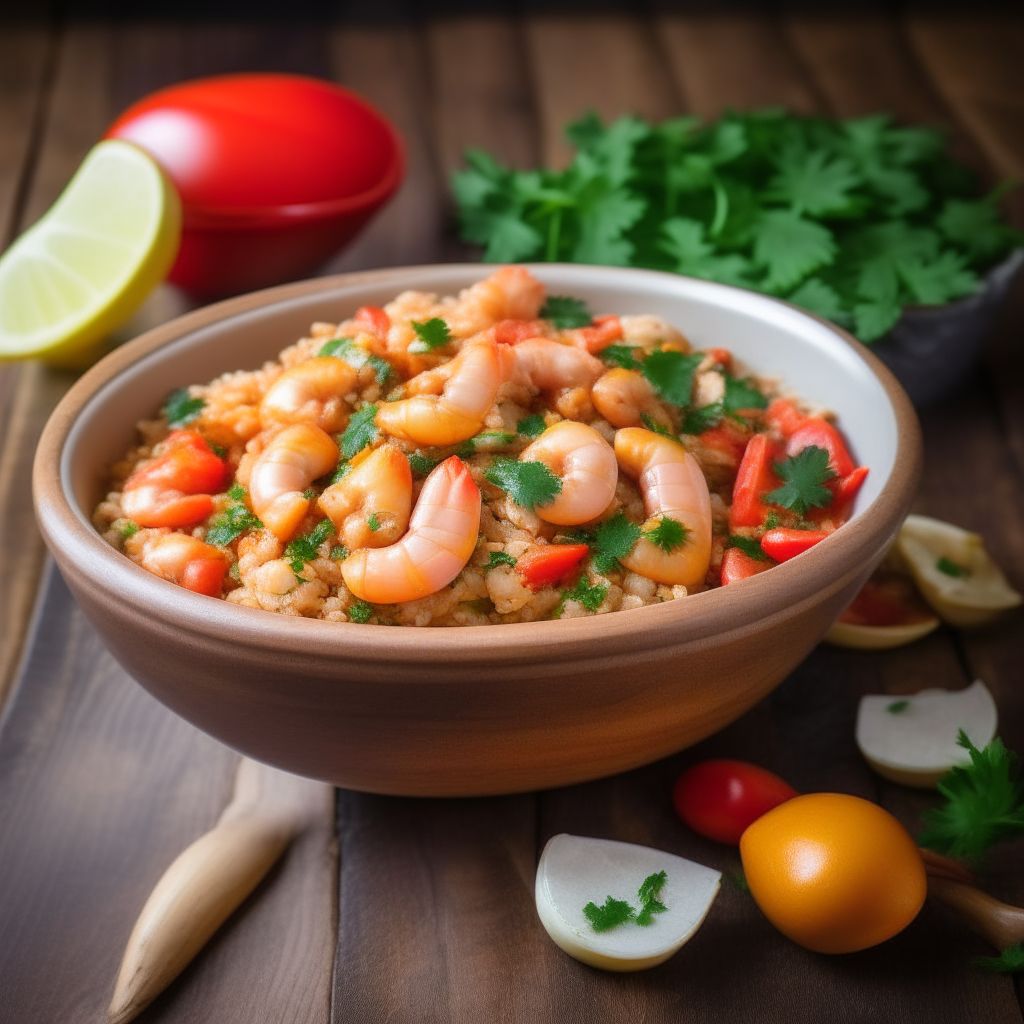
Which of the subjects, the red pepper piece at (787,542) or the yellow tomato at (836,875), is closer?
the yellow tomato at (836,875)

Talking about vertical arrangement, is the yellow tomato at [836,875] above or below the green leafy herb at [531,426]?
below

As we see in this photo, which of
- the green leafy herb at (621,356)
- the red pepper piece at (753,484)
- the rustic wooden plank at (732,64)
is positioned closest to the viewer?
the red pepper piece at (753,484)

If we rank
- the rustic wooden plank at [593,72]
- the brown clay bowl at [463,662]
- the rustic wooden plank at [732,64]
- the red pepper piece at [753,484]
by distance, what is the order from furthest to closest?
the rustic wooden plank at [732,64], the rustic wooden plank at [593,72], the red pepper piece at [753,484], the brown clay bowl at [463,662]

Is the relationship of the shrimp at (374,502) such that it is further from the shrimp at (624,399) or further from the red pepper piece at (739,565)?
the red pepper piece at (739,565)

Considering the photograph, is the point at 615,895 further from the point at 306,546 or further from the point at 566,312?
the point at 566,312

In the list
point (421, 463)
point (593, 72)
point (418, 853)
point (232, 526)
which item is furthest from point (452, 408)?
point (593, 72)

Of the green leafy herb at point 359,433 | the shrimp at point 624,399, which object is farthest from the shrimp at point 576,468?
the green leafy herb at point 359,433

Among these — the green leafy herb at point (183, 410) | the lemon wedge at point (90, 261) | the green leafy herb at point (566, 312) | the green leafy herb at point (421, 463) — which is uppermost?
the green leafy herb at point (421, 463)

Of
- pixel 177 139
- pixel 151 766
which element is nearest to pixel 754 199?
pixel 177 139
